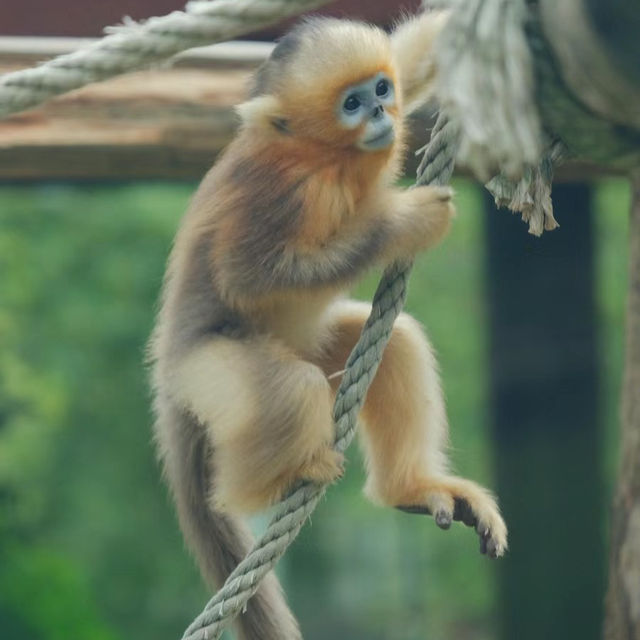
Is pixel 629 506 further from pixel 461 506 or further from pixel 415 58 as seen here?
pixel 415 58

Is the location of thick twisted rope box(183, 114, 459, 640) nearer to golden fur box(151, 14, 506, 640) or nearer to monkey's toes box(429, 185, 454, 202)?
monkey's toes box(429, 185, 454, 202)

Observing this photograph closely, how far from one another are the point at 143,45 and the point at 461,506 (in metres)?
1.74

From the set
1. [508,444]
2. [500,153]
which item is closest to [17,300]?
[508,444]

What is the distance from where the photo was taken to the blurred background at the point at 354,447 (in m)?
7.30

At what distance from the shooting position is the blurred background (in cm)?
730

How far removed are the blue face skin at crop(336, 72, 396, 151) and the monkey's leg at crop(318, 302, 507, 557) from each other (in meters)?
0.59

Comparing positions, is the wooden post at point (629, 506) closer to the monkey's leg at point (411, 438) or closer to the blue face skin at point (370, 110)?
the monkey's leg at point (411, 438)

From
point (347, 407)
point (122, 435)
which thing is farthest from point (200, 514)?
point (122, 435)

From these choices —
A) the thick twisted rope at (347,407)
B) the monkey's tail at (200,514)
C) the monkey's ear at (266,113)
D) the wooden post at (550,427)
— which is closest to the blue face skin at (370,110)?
the monkey's ear at (266,113)

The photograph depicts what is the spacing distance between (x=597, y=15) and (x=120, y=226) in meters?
8.97

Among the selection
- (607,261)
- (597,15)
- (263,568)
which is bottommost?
(607,261)

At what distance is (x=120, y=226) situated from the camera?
10.3 m

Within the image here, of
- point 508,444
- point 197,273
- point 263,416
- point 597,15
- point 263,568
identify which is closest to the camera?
point 597,15

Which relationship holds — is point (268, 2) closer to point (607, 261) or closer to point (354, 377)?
point (354, 377)
